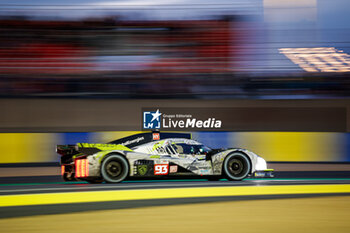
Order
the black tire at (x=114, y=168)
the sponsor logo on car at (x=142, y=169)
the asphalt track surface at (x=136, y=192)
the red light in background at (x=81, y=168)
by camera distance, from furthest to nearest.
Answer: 1. the sponsor logo on car at (x=142, y=169)
2. the black tire at (x=114, y=168)
3. the red light in background at (x=81, y=168)
4. the asphalt track surface at (x=136, y=192)

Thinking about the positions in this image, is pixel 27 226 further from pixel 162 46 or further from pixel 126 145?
pixel 162 46

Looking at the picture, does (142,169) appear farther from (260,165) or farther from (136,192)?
(260,165)

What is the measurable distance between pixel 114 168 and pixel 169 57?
320 inches

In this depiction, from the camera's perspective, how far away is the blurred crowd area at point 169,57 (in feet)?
49.4

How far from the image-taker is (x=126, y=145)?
9.09 m

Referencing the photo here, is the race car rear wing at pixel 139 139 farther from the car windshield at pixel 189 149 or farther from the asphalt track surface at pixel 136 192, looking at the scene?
the asphalt track surface at pixel 136 192

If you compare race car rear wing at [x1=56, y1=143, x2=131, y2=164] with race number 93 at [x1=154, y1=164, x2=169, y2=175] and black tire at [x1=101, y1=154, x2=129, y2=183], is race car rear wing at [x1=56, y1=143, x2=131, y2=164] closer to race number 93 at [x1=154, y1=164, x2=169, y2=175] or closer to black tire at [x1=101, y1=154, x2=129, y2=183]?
black tire at [x1=101, y1=154, x2=129, y2=183]

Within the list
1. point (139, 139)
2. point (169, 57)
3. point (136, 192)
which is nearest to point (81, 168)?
point (139, 139)

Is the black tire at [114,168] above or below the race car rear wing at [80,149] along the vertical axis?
below

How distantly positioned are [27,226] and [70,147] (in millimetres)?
3817

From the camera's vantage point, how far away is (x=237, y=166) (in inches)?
372

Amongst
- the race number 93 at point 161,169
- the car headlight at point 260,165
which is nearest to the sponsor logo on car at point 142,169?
the race number 93 at point 161,169

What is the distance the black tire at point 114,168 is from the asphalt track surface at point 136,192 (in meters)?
0.17

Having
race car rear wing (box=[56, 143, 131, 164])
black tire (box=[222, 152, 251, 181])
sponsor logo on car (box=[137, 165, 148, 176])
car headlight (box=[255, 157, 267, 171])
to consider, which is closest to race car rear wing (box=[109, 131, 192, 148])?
race car rear wing (box=[56, 143, 131, 164])
